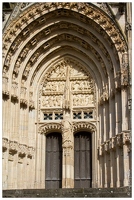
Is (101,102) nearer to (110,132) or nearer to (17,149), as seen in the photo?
(110,132)

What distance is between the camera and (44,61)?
20.0 metres

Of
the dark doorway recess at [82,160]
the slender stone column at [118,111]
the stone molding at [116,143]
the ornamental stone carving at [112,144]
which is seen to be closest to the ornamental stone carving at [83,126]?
the dark doorway recess at [82,160]

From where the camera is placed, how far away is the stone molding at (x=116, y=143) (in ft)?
53.7

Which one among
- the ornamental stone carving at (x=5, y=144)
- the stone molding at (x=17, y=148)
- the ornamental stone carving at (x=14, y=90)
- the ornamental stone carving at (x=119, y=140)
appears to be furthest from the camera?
the ornamental stone carving at (x=14, y=90)

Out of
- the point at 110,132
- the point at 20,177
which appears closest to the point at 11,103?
the point at 20,177

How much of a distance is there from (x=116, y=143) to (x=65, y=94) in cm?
397

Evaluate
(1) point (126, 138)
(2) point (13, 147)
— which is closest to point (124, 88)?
(1) point (126, 138)

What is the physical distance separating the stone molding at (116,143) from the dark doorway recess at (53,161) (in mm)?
2120

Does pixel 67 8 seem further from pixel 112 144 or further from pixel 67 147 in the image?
pixel 112 144

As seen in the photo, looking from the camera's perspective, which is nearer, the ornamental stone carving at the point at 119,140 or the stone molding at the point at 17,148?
the ornamental stone carving at the point at 119,140

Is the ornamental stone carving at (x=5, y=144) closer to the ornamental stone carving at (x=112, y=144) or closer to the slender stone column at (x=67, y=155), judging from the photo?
the slender stone column at (x=67, y=155)

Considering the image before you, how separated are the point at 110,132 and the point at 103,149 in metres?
0.87

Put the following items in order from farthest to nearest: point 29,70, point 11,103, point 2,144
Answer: point 29,70 → point 11,103 → point 2,144

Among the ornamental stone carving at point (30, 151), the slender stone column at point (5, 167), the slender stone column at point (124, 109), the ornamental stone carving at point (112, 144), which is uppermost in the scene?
the slender stone column at point (124, 109)
